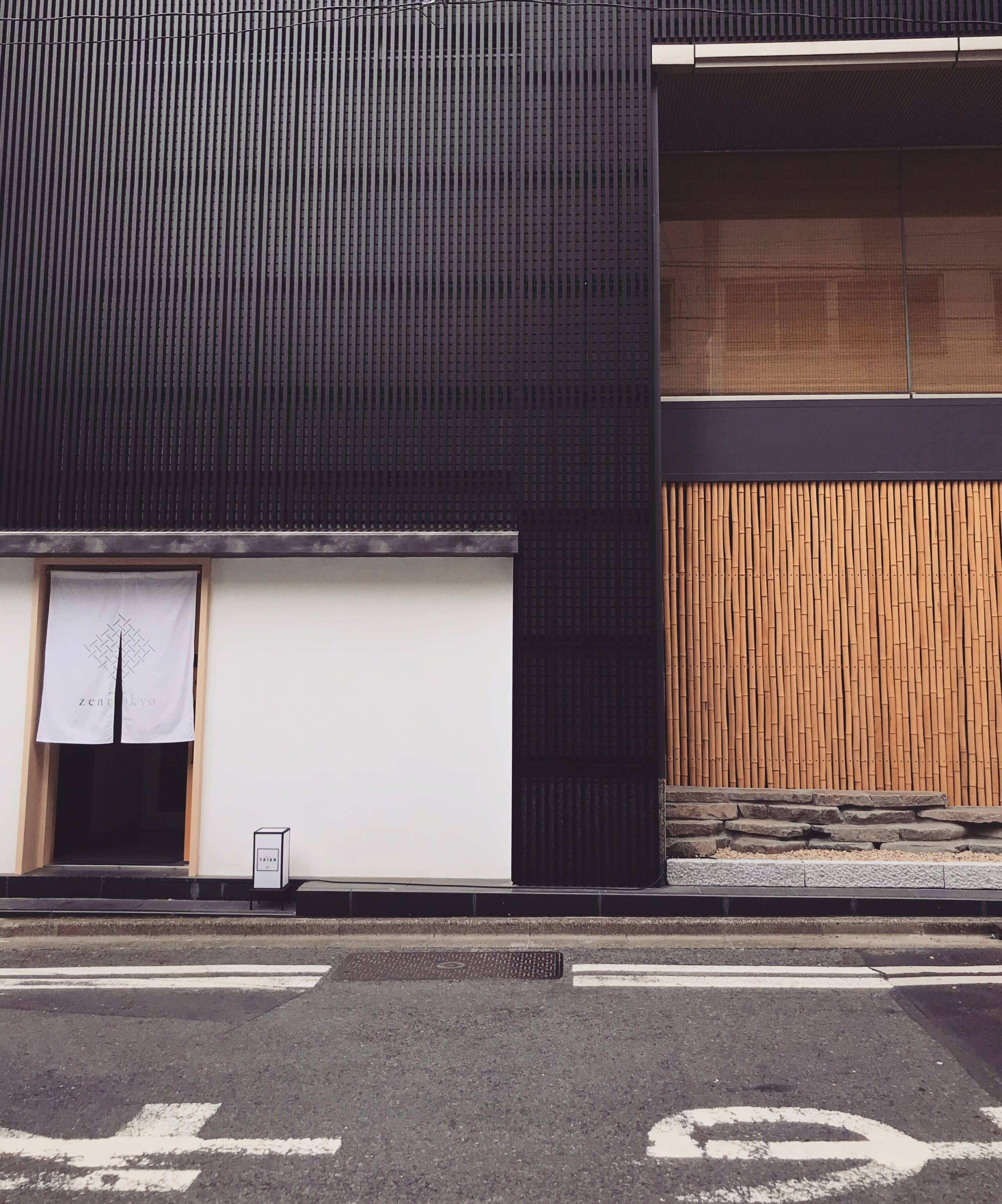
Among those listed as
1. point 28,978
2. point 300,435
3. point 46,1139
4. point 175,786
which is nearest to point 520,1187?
point 46,1139

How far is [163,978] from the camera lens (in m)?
5.67

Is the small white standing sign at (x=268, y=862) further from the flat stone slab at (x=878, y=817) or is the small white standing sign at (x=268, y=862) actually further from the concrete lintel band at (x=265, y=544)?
the flat stone slab at (x=878, y=817)

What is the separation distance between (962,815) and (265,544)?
25.1 ft

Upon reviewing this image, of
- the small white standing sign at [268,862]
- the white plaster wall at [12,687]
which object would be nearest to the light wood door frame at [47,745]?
the white plaster wall at [12,687]

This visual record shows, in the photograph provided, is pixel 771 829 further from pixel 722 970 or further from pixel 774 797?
pixel 722 970

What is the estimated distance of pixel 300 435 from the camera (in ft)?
26.1

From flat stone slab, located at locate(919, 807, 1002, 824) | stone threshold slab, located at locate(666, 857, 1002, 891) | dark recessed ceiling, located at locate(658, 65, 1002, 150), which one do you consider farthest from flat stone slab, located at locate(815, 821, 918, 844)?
dark recessed ceiling, located at locate(658, 65, 1002, 150)

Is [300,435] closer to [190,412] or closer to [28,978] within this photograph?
[190,412]

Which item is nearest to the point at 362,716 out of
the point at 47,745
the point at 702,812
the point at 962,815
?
the point at 47,745

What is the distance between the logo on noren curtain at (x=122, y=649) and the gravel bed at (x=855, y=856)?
6.11 metres

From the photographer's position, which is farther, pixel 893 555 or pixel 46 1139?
pixel 893 555

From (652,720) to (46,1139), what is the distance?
216 inches

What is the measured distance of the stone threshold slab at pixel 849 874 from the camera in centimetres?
722

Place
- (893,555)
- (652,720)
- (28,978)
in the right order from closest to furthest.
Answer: (28,978)
(652,720)
(893,555)
